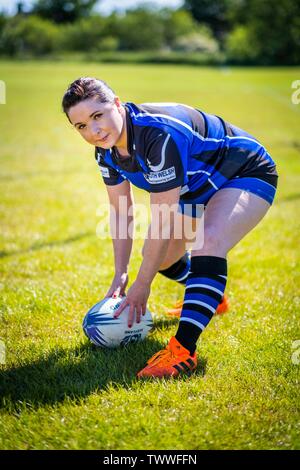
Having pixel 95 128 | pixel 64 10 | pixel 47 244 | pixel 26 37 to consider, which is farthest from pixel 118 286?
pixel 64 10

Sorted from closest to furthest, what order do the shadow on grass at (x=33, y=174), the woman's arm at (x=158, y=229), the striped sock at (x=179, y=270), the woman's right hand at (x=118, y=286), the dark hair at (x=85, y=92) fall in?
the dark hair at (x=85, y=92) < the woman's arm at (x=158, y=229) < the woman's right hand at (x=118, y=286) < the striped sock at (x=179, y=270) < the shadow on grass at (x=33, y=174)

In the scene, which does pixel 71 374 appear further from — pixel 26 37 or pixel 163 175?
pixel 26 37

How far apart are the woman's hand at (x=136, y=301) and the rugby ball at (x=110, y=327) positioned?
6 centimetres

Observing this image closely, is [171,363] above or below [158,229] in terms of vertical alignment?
below

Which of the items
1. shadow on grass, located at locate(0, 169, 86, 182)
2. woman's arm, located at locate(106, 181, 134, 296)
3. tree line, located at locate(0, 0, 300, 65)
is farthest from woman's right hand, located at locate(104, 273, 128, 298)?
tree line, located at locate(0, 0, 300, 65)

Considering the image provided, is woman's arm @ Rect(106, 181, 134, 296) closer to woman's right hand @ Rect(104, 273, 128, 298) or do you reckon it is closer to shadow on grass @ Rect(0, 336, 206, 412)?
woman's right hand @ Rect(104, 273, 128, 298)

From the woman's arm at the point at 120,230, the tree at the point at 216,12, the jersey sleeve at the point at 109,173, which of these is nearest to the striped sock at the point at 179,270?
the woman's arm at the point at 120,230

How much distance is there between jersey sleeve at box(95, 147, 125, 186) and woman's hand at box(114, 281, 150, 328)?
0.71 metres

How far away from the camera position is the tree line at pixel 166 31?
42344 millimetres

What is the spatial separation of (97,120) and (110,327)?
1222 mm

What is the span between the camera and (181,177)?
273 cm

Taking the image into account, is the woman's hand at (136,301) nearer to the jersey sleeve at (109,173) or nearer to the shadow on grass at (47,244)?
the jersey sleeve at (109,173)
